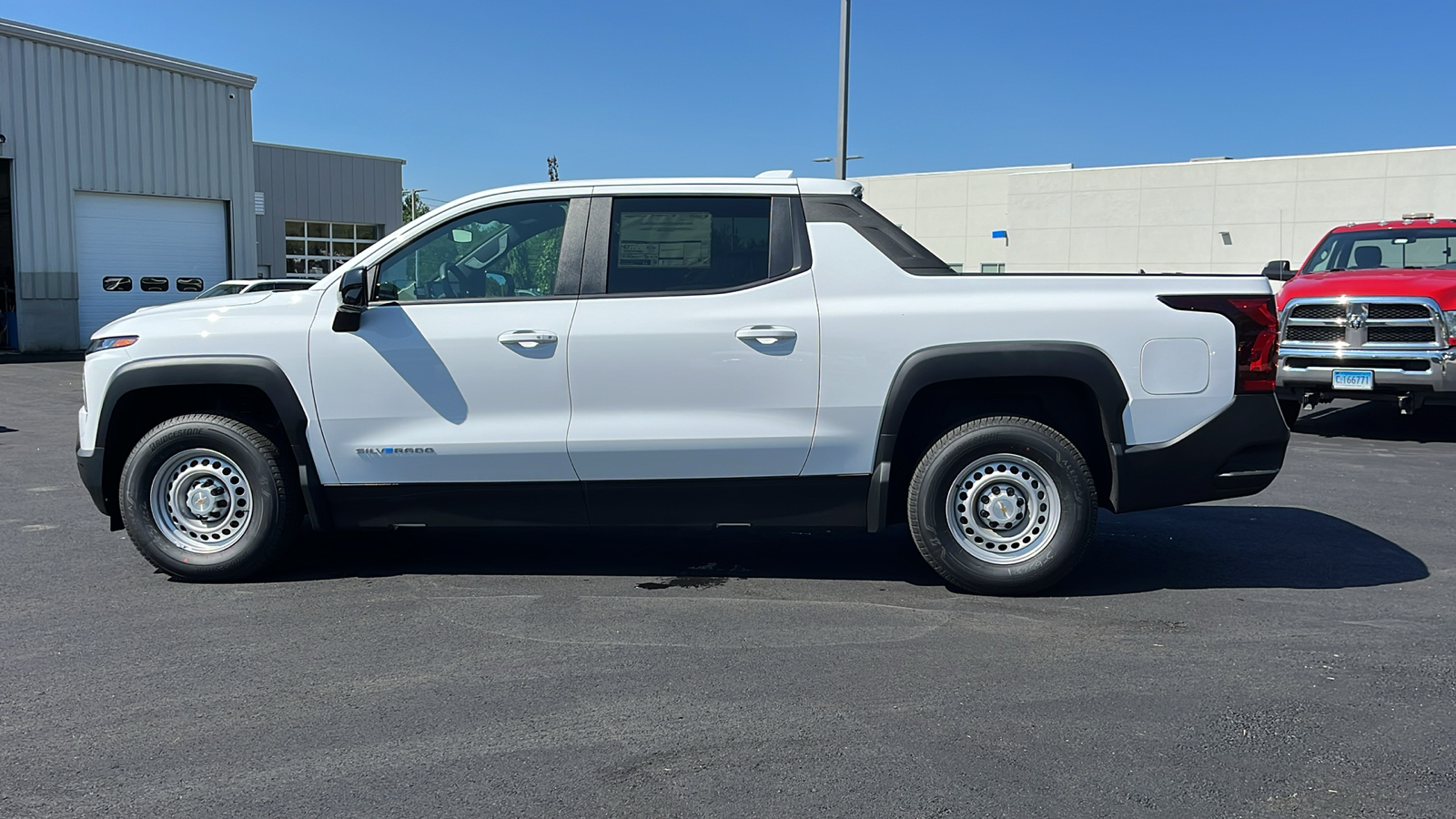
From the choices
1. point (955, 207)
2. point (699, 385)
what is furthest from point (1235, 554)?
point (955, 207)

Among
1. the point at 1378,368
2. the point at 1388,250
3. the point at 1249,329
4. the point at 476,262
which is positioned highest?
the point at 1388,250

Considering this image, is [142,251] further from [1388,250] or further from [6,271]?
[1388,250]

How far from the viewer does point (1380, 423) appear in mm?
13109

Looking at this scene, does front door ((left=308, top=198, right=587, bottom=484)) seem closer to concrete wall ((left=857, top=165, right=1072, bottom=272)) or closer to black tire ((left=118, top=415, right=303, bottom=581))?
black tire ((left=118, top=415, right=303, bottom=581))

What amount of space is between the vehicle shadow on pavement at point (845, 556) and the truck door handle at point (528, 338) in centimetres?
127

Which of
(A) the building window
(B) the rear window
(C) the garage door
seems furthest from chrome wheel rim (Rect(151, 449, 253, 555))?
(A) the building window

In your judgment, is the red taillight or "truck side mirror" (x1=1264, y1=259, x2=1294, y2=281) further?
"truck side mirror" (x1=1264, y1=259, x2=1294, y2=281)

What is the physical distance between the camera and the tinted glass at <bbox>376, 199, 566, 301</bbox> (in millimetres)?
5566

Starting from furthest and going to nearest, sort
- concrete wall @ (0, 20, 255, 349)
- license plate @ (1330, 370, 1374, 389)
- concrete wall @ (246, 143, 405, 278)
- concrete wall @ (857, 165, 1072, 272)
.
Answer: concrete wall @ (857, 165, 1072, 272) → concrete wall @ (246, 143, 405, 278) → concrete wall @ (0, 20, 255, 349) → license plate @ (1330, 370, 1374, 389)

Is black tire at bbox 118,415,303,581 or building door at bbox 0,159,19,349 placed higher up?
building door at bbox 0,159,19,349

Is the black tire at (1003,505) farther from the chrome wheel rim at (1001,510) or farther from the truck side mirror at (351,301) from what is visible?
the truck side mirror at (351,301)

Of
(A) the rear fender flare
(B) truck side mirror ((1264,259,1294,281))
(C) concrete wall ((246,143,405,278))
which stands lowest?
(A) the rear fender flare

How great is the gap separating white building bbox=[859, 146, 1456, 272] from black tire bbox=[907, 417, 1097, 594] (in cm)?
3357

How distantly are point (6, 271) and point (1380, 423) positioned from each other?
27598 millimetres
